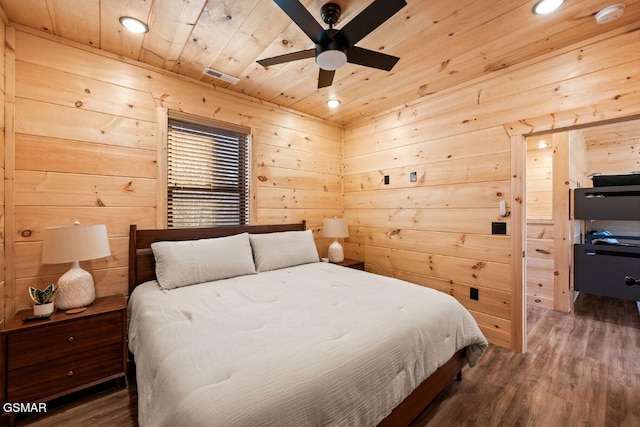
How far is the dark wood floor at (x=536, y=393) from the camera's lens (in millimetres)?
1651

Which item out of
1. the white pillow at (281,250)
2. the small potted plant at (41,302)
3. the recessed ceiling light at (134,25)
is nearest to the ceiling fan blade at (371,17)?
the recessed ceiling light at (134,25)

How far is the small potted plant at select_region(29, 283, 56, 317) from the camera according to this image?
1.74m

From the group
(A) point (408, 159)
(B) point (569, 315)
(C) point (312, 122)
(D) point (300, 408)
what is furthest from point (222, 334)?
(B) point (569, 315)

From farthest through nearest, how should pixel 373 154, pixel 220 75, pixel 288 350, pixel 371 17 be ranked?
pixel 373 154
pixel 220 75
pixel 371 17
pixel 288 350

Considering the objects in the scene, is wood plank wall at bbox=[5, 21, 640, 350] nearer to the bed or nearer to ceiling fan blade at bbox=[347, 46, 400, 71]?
the bed

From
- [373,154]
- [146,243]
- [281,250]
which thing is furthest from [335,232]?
[146,243]

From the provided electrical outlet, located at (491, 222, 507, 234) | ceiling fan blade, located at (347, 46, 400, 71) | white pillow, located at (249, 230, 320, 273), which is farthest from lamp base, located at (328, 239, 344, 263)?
ceiling fan blade, located at (347, 46, 400, 71)

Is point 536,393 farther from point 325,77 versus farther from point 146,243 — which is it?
point 146,243

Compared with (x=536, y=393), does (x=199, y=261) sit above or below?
above

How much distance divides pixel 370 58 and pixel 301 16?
59 cm

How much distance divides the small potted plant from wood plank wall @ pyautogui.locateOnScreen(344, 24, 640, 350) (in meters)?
3.12

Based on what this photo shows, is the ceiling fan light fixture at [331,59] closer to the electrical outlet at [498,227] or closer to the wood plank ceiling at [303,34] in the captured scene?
the wood plank ceiling at [303,34]

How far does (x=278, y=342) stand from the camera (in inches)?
48.6

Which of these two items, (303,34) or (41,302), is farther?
(303,34)
